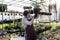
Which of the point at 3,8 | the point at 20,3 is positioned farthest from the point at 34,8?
the point at 3,8

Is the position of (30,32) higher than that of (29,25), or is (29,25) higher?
(29,25)

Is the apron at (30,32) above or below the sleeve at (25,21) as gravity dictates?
below

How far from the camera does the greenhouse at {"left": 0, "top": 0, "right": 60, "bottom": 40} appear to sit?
219cm

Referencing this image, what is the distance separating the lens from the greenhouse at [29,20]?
2.19 meters

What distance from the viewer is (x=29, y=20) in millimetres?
2225

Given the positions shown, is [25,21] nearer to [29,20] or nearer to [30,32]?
[29,20]

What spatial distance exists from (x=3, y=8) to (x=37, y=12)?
0.50m

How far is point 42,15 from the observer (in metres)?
2.31

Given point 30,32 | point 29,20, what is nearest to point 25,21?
point 29,20

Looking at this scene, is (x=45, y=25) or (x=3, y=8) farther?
(x=45, y=25)

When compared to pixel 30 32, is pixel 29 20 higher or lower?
higher

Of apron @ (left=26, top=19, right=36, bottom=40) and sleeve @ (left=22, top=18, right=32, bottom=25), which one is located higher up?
sleeve @ (left=22, top=18, right=32, bottom=25)

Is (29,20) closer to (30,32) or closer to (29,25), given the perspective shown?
(29,25)

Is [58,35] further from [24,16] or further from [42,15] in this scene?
[24,16]
